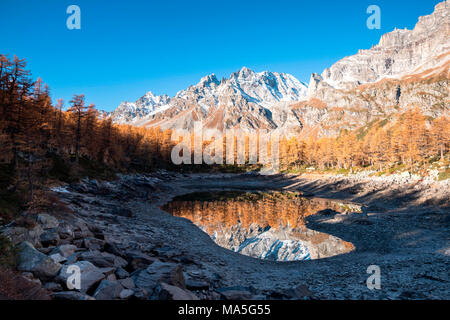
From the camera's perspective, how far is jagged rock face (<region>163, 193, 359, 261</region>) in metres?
19.4

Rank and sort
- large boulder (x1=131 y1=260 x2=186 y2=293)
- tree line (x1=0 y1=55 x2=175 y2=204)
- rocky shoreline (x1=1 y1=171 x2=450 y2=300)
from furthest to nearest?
tree line (x1=0 y1=55 x2=175 y2=204), large boulder (x1=131 y1=260 x2=186 y2=293), rocky shoreline (x1=1 y1=171 x2=450 y2=300)

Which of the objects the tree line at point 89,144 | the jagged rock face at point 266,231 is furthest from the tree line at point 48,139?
the jagged rock face at point 266,231

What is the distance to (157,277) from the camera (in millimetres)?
8492

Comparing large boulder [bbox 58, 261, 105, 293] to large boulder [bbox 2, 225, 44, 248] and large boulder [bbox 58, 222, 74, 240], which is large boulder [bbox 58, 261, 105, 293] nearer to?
large boulder [bbox 2, 225, 44, 248]

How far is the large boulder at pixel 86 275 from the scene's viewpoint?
24.4ft

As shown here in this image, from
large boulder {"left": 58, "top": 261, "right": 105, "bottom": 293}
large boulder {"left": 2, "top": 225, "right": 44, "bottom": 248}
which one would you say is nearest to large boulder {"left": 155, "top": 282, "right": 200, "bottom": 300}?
large boulder {"left": 58, "top": 261, "right": 105, "bottom": 293}

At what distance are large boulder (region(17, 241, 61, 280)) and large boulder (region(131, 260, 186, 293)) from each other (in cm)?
277

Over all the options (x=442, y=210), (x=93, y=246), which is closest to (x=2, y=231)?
(x=93, y=246)

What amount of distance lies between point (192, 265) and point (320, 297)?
7.03 meters

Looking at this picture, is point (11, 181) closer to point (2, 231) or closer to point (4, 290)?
point (2, 231)

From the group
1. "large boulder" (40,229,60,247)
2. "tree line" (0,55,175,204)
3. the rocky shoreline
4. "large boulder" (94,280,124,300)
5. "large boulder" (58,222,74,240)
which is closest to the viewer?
"large boulder" (94,280,124,300)

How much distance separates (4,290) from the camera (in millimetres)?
5691

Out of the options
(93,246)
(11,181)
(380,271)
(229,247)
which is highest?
(11,181)
